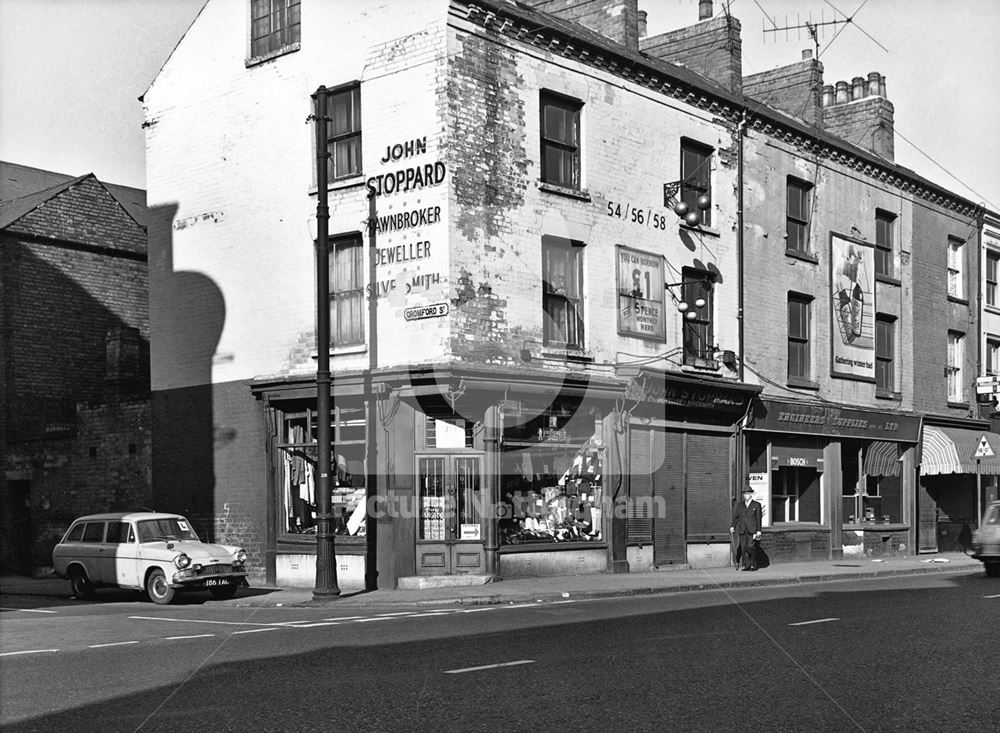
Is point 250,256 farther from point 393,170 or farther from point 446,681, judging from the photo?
point 446,681

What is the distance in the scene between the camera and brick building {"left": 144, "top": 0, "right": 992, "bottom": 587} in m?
20.9

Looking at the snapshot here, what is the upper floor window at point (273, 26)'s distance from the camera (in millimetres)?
22891

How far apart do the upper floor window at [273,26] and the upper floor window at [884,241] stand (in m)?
17.6

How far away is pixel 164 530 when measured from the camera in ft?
65.3

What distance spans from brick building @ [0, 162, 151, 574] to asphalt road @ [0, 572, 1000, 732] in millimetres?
10165

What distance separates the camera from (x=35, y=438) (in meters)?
27.3

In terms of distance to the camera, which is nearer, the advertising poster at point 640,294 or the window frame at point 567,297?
the window frame at point 567,297

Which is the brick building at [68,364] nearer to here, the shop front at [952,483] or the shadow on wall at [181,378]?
the shadow on wall at [181,378]

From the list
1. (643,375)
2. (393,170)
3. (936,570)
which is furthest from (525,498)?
(936,570)

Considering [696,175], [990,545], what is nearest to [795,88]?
[696,175]

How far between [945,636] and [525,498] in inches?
430

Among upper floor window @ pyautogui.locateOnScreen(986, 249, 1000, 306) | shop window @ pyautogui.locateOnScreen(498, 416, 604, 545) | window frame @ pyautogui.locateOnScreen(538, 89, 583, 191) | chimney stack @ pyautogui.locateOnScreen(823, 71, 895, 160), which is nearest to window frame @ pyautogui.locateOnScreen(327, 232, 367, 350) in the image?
shop window @ pyautogui.locateOnScreen(498, 416, 604, 545)

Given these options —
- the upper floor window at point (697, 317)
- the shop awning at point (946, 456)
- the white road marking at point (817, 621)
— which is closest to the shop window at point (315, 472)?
the upper floor window at point (697, 317)

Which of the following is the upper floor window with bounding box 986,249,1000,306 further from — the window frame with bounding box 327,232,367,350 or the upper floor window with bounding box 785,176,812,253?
the window frame with bounding box 327,232,367,350
